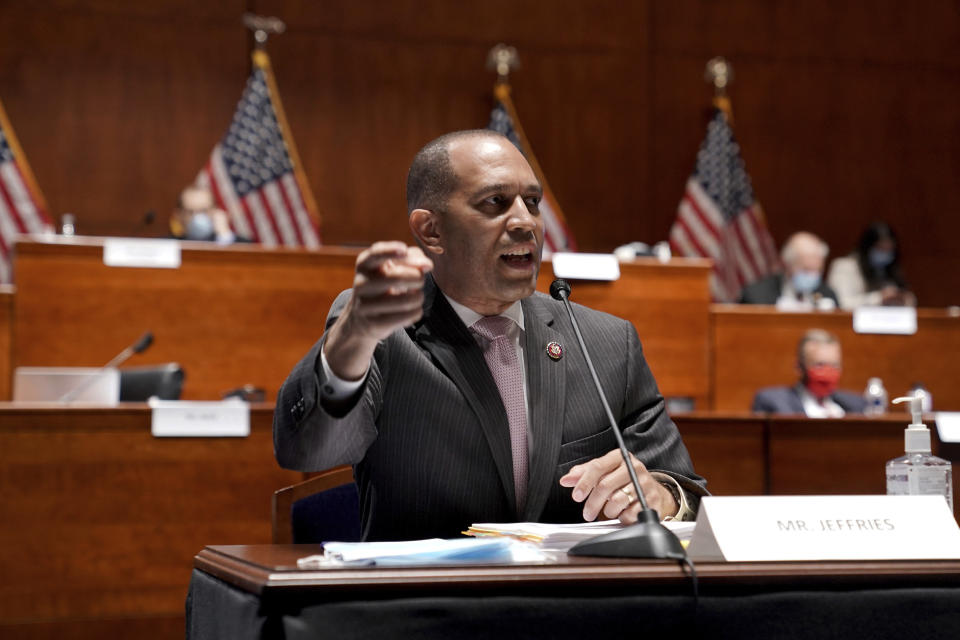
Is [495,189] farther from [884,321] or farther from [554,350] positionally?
[884,321]

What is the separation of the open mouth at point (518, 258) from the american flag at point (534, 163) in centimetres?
477

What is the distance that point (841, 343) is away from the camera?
6.35 metres

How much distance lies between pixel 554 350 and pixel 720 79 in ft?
23.2

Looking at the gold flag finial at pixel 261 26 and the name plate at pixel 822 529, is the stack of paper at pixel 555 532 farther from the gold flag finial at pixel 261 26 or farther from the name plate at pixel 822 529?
the gold flag finial at pixel 261 26

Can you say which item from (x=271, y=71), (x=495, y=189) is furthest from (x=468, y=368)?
(x=271, y=71)

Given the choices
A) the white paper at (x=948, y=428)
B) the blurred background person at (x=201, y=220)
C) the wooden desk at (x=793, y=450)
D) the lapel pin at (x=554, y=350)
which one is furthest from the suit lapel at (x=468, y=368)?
the blurred background person at (x=201, y=220)

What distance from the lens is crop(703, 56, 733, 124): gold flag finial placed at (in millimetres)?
8523

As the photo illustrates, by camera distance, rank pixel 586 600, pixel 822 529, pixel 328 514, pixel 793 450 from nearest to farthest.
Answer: pixel 586 600 < pixel 822 529 < pixel 328 514 < pixel 793 450

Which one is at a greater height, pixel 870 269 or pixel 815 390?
pixel 870 269

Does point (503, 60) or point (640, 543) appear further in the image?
point (503, 60)

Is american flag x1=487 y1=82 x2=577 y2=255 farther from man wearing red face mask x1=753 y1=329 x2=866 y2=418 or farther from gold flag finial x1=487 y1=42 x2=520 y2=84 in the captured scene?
man wearing red face mask x1=753 y1=329 x2=866 y2=418

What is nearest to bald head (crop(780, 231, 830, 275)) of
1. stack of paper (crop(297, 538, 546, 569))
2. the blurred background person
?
the blurred background person

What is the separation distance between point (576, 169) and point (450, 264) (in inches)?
272

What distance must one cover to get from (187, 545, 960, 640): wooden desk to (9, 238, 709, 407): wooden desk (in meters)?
4.01
